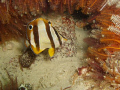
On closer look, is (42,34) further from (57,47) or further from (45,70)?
(45,70)

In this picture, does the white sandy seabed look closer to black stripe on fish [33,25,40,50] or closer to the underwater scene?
the underwater scene

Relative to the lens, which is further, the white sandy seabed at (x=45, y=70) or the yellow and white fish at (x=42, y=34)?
the white sandy seabed at (x=45, y=70)

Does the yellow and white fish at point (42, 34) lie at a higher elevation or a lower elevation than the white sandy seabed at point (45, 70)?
higher

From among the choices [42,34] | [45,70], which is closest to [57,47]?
[45,70]

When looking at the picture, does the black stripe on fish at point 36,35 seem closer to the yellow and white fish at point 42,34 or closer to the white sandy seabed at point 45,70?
the yellow and white fish at point 42,34

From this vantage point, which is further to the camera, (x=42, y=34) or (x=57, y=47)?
(x=57, y=47)

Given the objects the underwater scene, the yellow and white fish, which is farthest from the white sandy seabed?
the yellow and white fish

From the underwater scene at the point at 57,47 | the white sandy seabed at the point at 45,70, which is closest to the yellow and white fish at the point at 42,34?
the underwater scene at the point at 57,47
